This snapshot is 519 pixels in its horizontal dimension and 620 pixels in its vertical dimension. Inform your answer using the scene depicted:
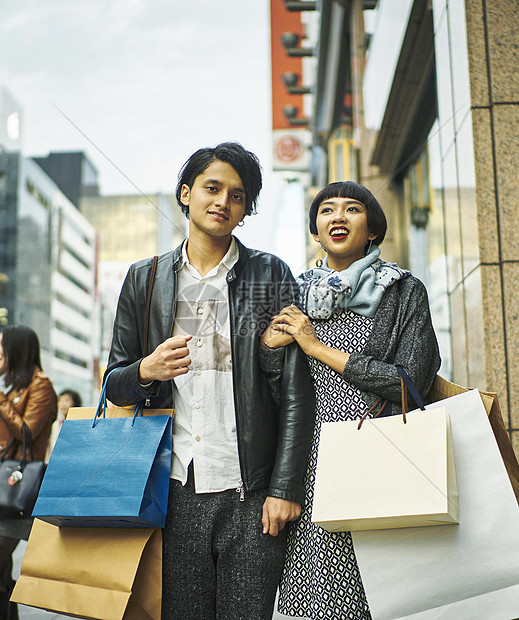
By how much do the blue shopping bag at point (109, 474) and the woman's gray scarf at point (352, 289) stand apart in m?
0.64

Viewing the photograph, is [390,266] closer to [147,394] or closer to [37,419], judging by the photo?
[147,394]

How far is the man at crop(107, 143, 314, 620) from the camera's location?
220 cm

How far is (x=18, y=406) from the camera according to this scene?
4.07m

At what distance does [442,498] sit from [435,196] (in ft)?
13.9

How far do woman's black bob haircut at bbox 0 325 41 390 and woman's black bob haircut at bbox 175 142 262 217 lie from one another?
2225mm

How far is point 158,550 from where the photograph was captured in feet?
7.20

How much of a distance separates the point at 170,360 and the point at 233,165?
760 mm

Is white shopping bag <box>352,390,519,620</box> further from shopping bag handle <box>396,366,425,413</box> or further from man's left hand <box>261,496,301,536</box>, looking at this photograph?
man's left hand <box>261,496,301,536</box>

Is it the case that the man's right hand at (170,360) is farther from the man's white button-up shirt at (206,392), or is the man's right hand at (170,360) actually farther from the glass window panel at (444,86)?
the glass window panel at (444,86)

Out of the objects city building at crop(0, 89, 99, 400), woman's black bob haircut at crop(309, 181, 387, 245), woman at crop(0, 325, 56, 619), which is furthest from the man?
city building at crop(0, 89, 99, 400)

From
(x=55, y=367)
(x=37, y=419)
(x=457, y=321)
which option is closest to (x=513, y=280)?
(x=457, y=321)

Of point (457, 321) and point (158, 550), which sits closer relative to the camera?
point (158, 550)

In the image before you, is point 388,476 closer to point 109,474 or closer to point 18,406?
point 109,474

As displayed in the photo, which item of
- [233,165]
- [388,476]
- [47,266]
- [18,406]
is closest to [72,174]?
[47,266]
